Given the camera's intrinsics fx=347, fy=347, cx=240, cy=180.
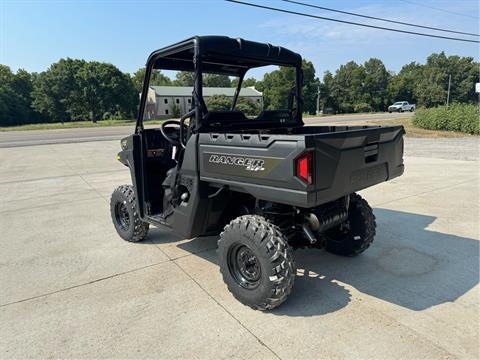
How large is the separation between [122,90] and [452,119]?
46.1m

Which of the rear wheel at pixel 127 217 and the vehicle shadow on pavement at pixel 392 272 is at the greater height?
the rear wheel at pixel 127 217

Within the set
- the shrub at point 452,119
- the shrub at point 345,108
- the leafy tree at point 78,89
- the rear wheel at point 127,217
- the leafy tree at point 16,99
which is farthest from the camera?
the shrub at point 345,108

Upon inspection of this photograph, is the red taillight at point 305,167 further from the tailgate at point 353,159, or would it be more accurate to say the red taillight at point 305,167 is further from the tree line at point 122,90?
the tree line at point 122,90

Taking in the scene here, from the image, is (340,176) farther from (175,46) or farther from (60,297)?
(60,297)

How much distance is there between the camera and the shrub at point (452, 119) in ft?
61.7

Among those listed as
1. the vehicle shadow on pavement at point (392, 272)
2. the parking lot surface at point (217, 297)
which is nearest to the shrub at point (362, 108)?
the parking lot surface at point (217, 297)

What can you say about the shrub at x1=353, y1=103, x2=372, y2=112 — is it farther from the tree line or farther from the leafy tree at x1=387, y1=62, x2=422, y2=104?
the leafy tree at x1=387, y1=62, x2=422, y2=104

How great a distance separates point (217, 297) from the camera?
3160 mm

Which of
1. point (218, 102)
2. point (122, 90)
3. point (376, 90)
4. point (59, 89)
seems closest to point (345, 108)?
point (376, 90)

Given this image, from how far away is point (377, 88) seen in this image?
69000mm

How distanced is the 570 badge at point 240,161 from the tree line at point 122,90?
44344mm

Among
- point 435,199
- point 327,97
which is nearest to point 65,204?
point 435,199

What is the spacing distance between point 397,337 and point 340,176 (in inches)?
49.0

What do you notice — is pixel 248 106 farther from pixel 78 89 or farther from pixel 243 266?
pixel 78 89
